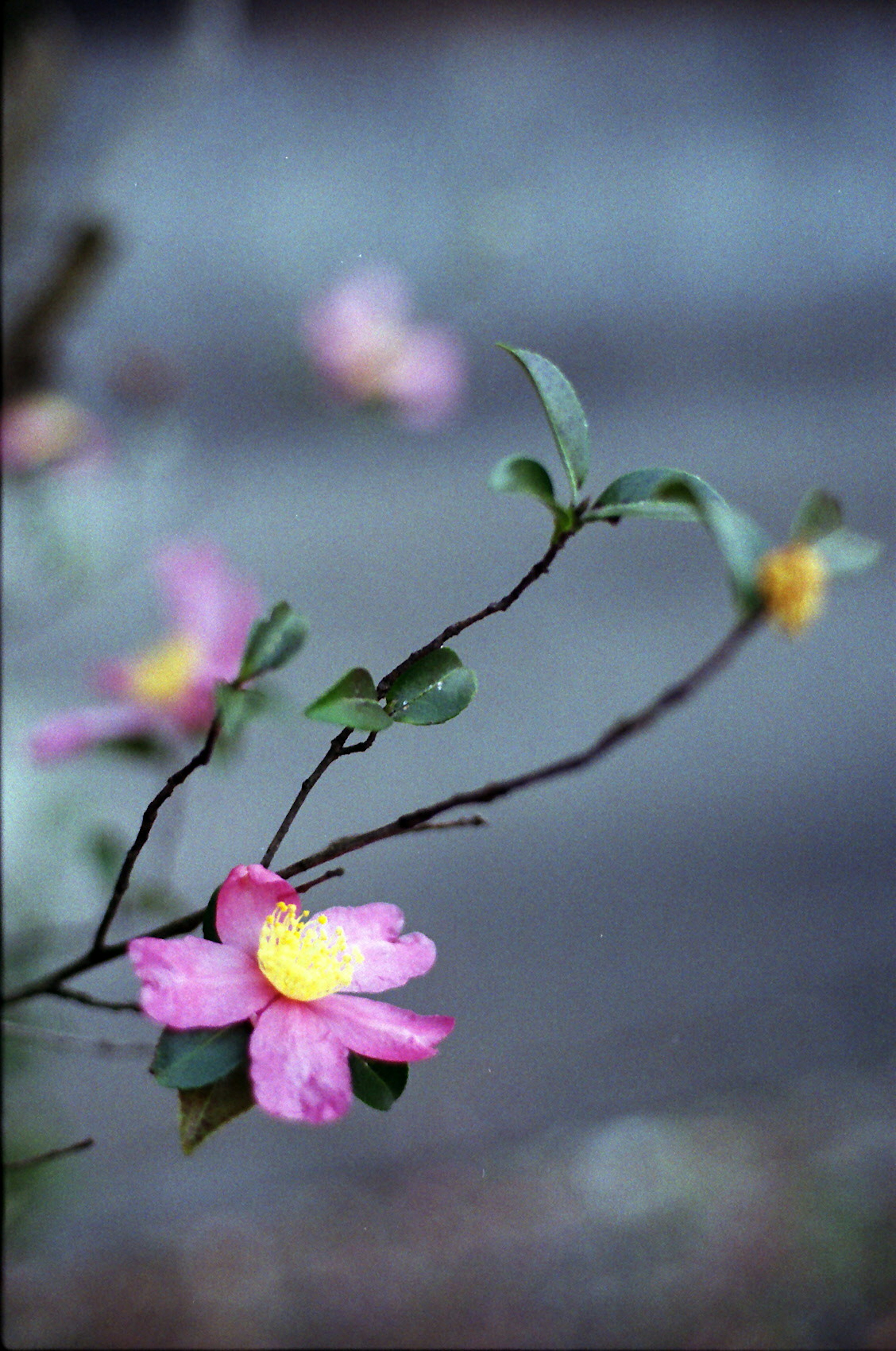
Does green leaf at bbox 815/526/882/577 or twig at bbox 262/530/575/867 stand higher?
green leaf at bbox 815/526/882/577

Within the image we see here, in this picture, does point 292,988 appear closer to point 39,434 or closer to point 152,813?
point 152,813

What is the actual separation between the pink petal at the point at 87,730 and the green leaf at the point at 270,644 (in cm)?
16

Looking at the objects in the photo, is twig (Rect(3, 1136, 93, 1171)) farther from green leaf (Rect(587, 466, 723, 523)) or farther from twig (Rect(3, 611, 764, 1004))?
green leaf (Rect(587, 466, 723, 523))

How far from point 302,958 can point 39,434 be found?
0.43 metres

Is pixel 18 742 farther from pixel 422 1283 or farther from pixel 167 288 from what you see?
pixel 167 288

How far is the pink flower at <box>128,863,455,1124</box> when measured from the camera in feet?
0.68

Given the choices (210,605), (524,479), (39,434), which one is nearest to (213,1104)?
(524,479)

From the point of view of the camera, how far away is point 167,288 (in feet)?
6.93

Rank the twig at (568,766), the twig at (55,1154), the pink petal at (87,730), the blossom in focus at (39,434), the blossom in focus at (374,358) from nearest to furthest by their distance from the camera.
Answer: the twig at (568,766)
the twig at (55,1154)
the pink petal at (87,730)
the blossom in focus at (39,434)
the blossom in focus at (374,358)

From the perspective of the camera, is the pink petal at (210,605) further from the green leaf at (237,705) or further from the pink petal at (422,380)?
the pink petal at (422,380)

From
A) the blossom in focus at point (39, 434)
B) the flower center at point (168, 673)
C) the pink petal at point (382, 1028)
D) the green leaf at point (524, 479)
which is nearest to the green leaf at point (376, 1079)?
the pink petal at point (382, 1028)

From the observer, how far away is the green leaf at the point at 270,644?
235mm

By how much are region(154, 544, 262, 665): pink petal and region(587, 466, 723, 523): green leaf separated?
0.21 m

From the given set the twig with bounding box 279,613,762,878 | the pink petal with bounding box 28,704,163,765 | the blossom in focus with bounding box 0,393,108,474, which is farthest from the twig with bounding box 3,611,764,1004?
the blossom in focus with bounding box 0,393,108,474
